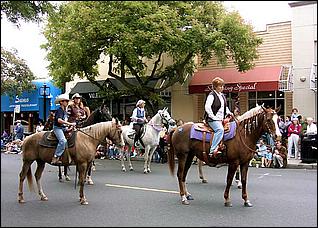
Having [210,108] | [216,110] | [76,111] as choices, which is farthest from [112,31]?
[76,111]

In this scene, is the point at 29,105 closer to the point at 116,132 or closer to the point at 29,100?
the point at 29,100

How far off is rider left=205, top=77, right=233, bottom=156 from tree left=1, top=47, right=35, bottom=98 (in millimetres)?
4150

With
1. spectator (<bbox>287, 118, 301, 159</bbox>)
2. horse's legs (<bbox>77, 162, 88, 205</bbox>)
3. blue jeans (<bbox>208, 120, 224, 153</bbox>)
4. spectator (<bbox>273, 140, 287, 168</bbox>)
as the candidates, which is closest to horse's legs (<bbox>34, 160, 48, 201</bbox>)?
horse's legs (<bbox>77, 162, 88, 205</bbox>)

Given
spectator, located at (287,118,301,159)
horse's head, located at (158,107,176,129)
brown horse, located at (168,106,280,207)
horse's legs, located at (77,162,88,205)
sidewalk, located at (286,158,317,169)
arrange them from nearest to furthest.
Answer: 1. brown horse, located at (168,106,280,207)
2. horse's legs, located at (77,162,88,205)
3. horse's head, located at (158,107,176,129)
4. sidewalk, located at (286,158,317,169)
5. spectator, located at (287,118,301,159)

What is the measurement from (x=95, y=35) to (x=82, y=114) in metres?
6.50

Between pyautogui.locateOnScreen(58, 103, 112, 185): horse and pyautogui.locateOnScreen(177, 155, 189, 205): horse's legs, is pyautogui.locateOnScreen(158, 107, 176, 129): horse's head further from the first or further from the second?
pyautogui.locateOnScreen(177, 155, 189, 205): horse's legs

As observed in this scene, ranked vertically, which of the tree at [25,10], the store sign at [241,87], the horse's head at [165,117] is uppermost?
the store sign at [241,87]

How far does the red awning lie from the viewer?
651 inches

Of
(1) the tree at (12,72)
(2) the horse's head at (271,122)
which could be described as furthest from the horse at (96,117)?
(1) the tree at (12,72)

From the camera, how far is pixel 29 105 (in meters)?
3.28

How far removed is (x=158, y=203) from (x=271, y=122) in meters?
2.35

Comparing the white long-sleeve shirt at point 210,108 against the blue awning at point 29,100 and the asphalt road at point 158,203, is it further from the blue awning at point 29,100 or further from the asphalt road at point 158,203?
the blue awning at point 29,100

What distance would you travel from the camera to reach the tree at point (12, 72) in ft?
9.81

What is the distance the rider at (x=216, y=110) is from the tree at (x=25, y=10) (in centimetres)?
389
